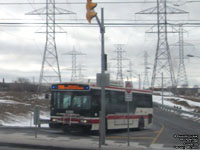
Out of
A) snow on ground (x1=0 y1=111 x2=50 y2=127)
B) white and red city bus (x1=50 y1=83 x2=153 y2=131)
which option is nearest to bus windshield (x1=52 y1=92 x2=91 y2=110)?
white and red city bus (x1=50 y1=83 x2=153 y2=131)

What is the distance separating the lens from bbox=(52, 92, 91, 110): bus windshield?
18688 millimetres

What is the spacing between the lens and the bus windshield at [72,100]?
18688 mm

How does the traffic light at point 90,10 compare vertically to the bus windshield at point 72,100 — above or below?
above

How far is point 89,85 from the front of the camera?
18.8 m

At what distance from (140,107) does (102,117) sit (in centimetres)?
869

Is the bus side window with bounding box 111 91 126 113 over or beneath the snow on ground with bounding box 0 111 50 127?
over

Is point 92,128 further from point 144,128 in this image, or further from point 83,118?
point 144,128

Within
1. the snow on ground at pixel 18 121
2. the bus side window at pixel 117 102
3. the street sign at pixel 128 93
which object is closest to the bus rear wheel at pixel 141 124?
the bus side window at pixel 117 102

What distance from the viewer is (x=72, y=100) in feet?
62.0

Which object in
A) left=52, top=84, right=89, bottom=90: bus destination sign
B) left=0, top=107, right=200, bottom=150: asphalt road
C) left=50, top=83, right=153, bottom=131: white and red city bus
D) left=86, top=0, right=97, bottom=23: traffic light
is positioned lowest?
left=0, top=107, right=200, bottom=150: asphalt road

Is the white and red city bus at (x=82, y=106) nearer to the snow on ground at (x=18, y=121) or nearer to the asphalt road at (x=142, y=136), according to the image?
the asphalt road at (x=142, y=136)

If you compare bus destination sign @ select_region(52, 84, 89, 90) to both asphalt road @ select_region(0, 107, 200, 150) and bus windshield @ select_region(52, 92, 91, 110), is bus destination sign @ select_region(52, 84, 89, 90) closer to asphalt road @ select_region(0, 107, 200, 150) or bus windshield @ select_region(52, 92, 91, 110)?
bus windshield @ select_region(52, 92, 91, 110)

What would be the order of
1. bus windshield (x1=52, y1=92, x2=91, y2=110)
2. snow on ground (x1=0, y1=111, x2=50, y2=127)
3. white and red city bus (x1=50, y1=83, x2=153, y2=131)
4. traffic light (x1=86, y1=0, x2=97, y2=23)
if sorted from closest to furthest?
traffic light (x1=86, y1=0, x2=97, y2=23), white and red city bus (x1=50, y1=83, x2=153, y2=131), bus windshield (x1=52, y1=92, x2=91, y2=110), snow on ground (x1=0, y1=111, x2=50, y2=127)

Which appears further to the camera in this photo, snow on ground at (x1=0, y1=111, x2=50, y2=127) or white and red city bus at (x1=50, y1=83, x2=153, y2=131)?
snow on ground at (x1=0, y1=111, x2=50, y2=127)
